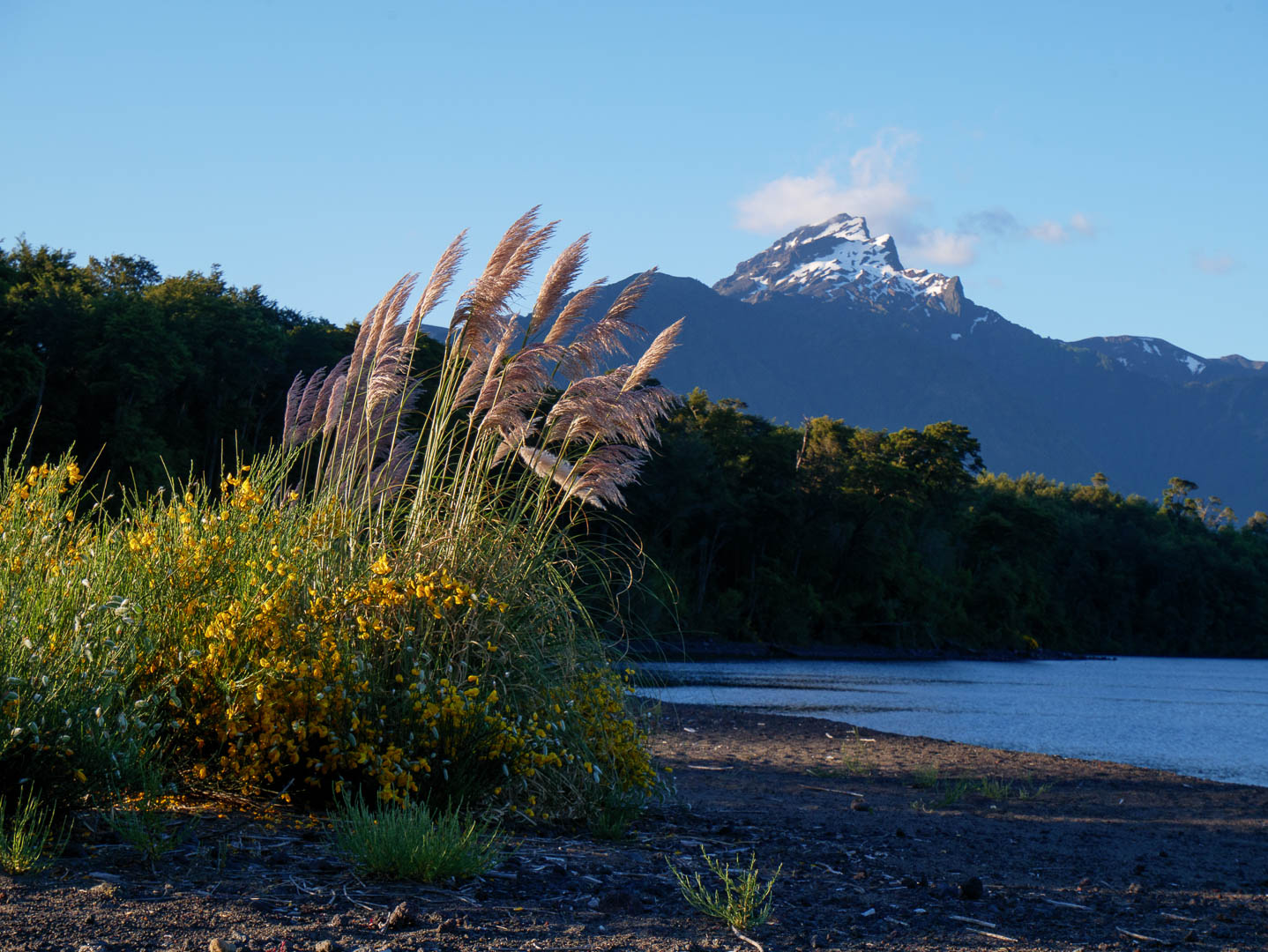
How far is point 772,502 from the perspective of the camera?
2272 inches

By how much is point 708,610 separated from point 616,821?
4548cm

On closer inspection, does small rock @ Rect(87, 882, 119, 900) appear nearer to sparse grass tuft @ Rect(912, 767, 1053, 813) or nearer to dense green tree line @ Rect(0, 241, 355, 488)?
sparse grass tuft @ Rect(912, 767, 1053, 813)

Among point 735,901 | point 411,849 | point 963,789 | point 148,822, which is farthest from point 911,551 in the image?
point 148,822

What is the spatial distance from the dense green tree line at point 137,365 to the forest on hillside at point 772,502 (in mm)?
86

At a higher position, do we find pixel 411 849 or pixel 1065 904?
pixel 411 849

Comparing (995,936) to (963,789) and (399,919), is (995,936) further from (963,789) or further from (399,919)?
(963,789)

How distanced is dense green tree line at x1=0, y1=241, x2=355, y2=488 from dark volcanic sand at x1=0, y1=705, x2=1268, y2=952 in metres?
22.9

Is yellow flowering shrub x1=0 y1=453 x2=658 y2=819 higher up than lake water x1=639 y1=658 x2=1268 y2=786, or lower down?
higher up

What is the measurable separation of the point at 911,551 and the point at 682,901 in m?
71.7

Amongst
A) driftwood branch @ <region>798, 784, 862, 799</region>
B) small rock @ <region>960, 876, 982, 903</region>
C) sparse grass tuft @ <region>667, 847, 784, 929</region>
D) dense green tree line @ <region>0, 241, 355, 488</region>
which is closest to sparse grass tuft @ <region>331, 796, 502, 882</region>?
sparse grass tuft @ <region>667, 847, 784, 929</region>

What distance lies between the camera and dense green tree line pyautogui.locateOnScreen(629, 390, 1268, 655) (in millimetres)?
53875

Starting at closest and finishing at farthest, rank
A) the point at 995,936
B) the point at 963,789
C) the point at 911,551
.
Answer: the point at 995,936 → the point at 963,789 → the point at 911,551

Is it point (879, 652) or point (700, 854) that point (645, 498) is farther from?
point (700, 854)

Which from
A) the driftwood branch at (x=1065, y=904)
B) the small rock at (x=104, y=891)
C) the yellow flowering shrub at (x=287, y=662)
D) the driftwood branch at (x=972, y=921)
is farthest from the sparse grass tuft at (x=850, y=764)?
the small rock at (x=104, y=891)
